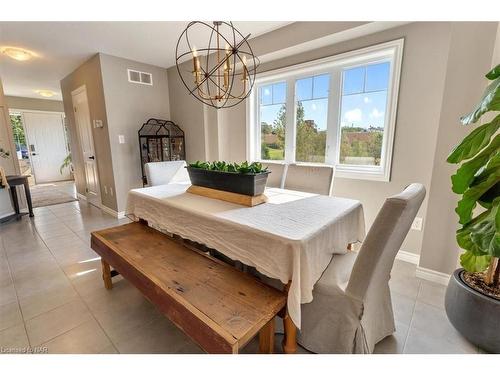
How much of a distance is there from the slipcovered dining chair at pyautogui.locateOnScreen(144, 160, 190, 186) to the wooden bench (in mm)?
904

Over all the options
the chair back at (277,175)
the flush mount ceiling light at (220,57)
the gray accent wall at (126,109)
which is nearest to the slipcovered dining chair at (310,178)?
the chair back at (277,175)

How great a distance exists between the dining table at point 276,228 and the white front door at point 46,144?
6950 millimetres

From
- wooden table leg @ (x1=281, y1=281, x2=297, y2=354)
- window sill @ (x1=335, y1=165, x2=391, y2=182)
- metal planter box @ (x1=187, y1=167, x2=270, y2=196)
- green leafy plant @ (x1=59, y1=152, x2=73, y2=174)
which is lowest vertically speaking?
wooden table leg @ (x1=281, y1=281, x2=297, y2=354)

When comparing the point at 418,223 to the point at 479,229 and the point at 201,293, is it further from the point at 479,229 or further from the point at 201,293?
the point at 201,293

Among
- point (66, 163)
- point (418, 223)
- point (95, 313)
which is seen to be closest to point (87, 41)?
point (95, 313)

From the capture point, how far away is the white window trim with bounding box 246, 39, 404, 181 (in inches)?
90.7

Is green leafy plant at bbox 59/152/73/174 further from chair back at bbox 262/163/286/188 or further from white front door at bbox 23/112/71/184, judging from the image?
chair back at bbox 262/163/286/188

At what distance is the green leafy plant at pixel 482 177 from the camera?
3.64ft

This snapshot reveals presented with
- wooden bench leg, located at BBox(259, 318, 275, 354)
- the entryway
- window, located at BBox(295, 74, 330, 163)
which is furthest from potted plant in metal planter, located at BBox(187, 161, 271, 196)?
the entryway

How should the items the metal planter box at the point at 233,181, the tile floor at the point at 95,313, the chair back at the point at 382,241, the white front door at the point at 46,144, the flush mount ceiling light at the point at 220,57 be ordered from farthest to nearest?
1. the white front door at the point at 46,144
2. the flush mount ceiling light at the point at 220,57
3. the metal planter box at the point at 233,181
4. the tile floor at the point at 95,313
5. the chair back at the point at 382,241

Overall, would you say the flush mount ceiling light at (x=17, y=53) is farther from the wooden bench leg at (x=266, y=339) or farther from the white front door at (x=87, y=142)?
the wooden bench leg at (x=266, y=339)
